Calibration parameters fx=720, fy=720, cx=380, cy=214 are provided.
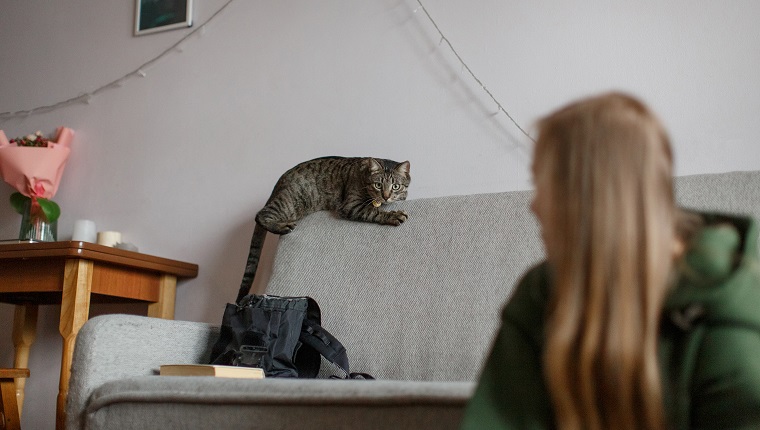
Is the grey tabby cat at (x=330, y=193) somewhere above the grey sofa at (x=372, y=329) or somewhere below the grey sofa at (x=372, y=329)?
above

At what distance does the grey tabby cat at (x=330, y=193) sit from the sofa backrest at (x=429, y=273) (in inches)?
3.1

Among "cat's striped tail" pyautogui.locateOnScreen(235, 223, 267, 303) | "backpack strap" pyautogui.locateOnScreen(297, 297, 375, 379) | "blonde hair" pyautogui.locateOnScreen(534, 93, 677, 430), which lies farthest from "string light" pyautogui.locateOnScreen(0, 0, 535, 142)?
"blonde hair" pyautogui.locateOnScreen(534, 93, 677, 430)

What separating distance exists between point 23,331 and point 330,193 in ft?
4.54

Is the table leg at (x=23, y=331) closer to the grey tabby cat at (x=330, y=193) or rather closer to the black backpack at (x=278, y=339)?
the grey tabby cat at (x=330, y=193)

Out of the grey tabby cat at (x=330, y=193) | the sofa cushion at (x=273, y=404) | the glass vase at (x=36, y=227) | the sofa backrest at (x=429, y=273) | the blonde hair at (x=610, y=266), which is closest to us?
the blonde hair at (x=610, y=266)

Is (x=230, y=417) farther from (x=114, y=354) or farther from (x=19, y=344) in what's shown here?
(x=19, y=344)

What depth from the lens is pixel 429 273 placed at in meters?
1.84

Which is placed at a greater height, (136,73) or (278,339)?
(136,73)

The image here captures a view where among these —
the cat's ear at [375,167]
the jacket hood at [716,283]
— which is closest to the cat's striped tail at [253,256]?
the cat's ear at [375,167]

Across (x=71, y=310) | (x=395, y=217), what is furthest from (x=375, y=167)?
(x=71, y=310)

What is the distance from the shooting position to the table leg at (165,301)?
253 cm

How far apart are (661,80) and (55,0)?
98.4 inches

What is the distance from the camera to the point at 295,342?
5.74 feet

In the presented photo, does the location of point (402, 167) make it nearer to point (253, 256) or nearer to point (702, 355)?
point (253, 256)
